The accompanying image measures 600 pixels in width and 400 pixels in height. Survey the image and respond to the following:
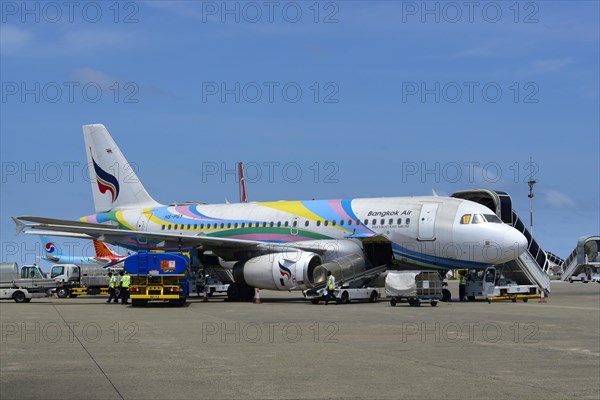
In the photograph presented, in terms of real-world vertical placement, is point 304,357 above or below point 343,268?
below

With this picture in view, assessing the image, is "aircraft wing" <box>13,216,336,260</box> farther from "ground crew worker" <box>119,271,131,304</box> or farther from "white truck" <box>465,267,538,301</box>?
"white truck" <box>465,267,538,301</box>

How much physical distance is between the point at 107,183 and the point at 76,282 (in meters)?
7.07

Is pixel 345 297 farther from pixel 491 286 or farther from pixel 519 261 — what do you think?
pixel 519 261

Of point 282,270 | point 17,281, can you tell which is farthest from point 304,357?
point 17,281

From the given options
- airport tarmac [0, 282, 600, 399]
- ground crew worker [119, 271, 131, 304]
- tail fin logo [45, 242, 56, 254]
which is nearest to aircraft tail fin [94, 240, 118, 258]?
tail fin logo [45, 242, 56, 254]

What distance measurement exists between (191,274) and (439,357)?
1122 inches

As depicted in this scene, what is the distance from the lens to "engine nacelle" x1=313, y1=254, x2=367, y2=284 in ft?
118

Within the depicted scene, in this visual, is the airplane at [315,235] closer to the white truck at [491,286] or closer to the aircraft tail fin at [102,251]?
the white truck at [491,286]

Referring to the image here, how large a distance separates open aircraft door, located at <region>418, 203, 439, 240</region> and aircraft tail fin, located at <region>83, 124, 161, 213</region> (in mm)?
16632

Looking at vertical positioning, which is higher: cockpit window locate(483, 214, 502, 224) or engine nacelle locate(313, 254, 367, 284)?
cockpit window locate(483, 214, 502, 224)

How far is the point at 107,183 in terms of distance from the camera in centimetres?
4794

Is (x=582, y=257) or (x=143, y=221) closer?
(x=143, y=221)

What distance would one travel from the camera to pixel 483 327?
870 inches

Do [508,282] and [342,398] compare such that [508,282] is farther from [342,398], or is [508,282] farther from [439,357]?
[342,398]
